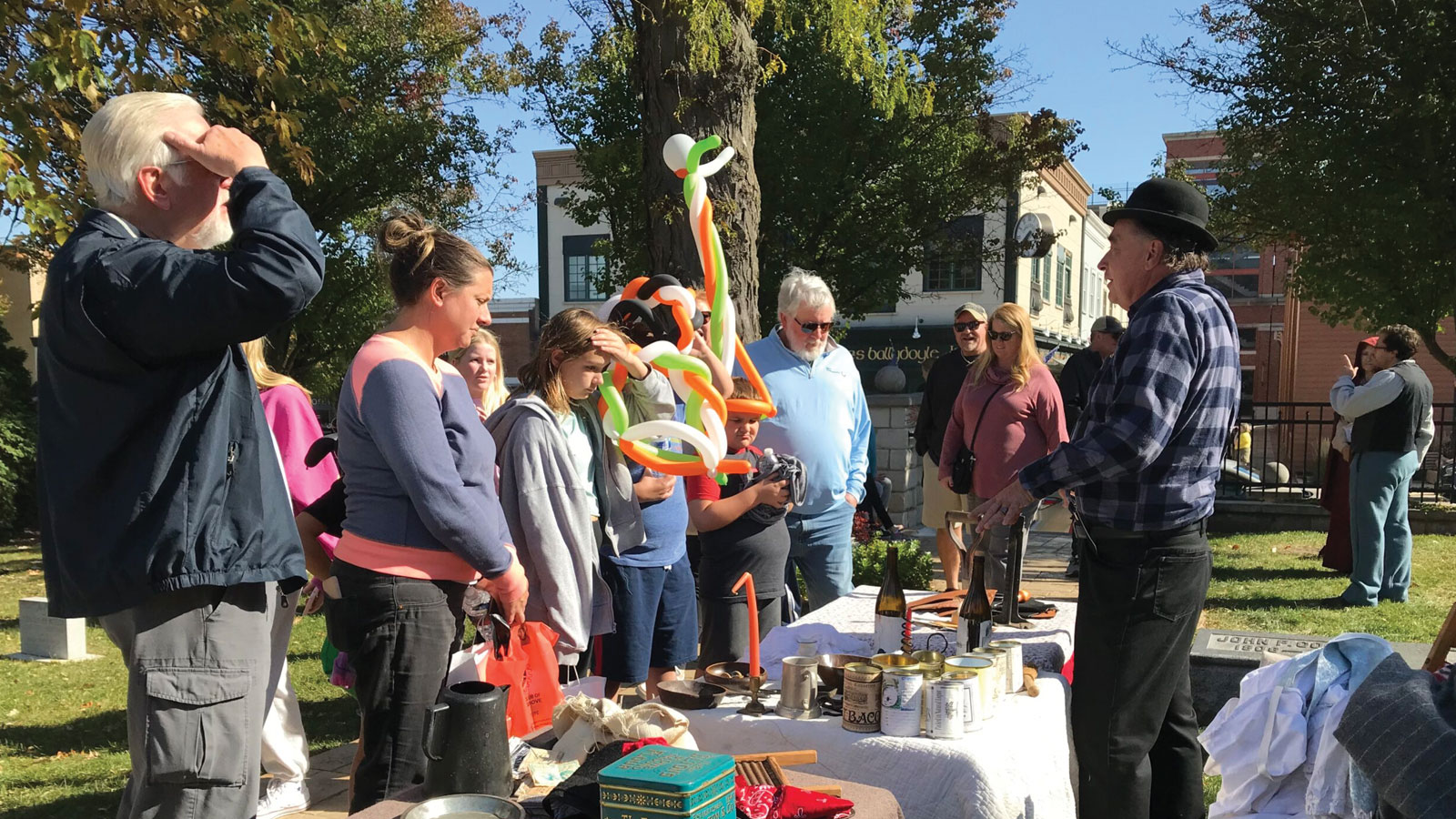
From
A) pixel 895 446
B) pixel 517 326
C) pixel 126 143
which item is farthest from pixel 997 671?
pixel 517 326

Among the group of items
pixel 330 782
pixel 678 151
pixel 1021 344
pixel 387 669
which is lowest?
pixel 330 782

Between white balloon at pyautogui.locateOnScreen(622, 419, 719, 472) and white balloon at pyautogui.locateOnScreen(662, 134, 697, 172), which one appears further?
white balloon at pyautogui.locateOnScreen(662, 134, 697, 172)

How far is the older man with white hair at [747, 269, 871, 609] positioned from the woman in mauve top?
3.40 ft

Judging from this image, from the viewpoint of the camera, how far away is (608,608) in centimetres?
348

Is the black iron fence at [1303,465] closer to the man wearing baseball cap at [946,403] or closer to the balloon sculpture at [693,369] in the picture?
the man wearing baseball cap at [946,403]

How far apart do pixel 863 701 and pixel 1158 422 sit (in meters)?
1.08

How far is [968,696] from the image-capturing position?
2.48 meters

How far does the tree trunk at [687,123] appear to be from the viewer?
5223 millimetres

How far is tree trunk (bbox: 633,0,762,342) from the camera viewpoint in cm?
522

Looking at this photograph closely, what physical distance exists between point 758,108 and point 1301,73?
6.15m

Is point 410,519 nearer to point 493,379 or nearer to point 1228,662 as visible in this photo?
point 493,379

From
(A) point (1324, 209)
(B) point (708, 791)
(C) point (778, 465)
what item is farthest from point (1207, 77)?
(B) point (708, 791)

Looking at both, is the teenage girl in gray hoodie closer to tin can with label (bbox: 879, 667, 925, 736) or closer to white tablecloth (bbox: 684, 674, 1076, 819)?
white tablecloth (bbox: 684, 674, 1076, 819)

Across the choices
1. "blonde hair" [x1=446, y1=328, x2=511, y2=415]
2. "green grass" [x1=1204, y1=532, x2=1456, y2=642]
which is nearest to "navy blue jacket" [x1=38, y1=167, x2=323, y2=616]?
"blonde hair" [x1=446, y1=328, x2=511, y2=415]
